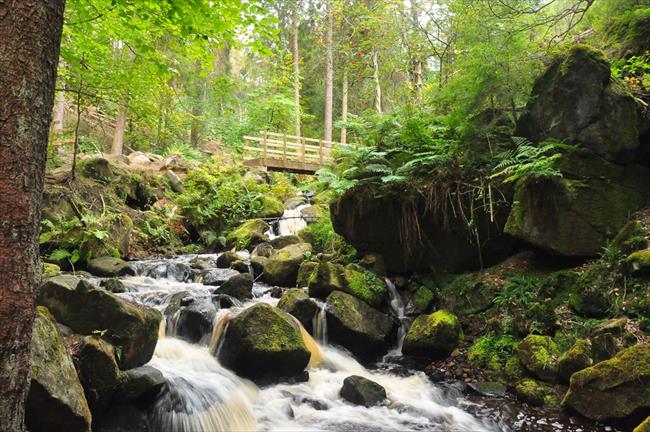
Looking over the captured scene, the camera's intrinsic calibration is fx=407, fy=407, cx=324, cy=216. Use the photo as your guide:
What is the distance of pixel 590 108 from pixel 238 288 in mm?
7162

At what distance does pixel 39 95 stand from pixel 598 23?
10.1 meters

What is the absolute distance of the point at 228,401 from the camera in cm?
523

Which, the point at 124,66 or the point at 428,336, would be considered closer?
the point at 428,336

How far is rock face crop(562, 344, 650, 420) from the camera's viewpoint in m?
4.43

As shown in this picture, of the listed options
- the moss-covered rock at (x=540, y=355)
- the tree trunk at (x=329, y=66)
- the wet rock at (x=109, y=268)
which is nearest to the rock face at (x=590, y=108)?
the moss-covered rock at (x=540, y=355)

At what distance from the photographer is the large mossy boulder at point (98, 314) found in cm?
470

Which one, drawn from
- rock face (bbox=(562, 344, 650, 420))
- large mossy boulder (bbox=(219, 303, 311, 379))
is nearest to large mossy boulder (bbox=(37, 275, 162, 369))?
large mossy boulder (bbox=(219, 303, 311, 379))

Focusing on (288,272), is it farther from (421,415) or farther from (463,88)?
(463,88)

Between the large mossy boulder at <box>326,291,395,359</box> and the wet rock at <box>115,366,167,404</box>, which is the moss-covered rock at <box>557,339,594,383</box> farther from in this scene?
the wet rock at <box>115,366,167,404</box>

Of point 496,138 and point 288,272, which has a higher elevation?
point 496,138

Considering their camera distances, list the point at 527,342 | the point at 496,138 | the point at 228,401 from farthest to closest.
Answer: the point at 496,138 < the point at 527,342 < the point at 228,401

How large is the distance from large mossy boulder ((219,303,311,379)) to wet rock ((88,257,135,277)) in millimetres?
4692

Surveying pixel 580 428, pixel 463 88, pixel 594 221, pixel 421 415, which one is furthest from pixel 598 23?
pixel 421 415

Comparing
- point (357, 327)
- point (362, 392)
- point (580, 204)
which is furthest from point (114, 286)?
point (580, 204)
